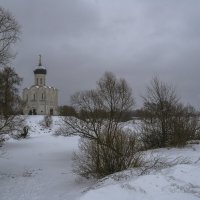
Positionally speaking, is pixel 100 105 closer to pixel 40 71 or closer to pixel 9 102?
pixel 9 102

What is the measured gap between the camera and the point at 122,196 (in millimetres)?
9906

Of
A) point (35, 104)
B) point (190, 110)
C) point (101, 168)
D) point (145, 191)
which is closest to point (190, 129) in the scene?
point (190, 110)

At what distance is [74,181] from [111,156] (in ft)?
7.61

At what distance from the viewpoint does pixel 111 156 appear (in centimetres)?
1784

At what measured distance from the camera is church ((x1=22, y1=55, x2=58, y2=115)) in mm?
91688

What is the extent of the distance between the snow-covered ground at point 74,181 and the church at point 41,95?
173 feet

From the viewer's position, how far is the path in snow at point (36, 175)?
15887 mm

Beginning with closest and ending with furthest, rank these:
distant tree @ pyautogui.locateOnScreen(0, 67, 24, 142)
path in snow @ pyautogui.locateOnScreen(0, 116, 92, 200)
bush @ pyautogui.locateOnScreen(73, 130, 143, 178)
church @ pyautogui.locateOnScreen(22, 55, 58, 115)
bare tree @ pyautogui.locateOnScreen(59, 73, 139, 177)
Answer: path in snow @ pyautogui.locateOnScreen(0, 116, 92, 200)
bush @ pyautogui.locateOnScreen(73, 130, 143, 178)
distant tree @ pyautogui.locateOnScreen(0, 67, 24, 142)
bare tree @ pyautogui.locateOnScreen(59, 73, 139, 177)
church @ pyautogui.locateOnScreen(22, 55, 58, 115)

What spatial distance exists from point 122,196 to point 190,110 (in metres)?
22.2

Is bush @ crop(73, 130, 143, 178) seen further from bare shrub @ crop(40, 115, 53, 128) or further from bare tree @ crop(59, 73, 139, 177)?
bare shrub @ crop(40, 115, 53, 128)

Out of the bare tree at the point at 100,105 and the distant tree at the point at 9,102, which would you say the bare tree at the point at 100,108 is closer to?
the bare tree at the point at 100,105

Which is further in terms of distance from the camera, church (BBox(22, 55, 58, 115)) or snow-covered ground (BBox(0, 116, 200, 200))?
church (BBox(22, 55, 58, 115))

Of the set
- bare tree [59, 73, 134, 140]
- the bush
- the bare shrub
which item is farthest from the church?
the bush

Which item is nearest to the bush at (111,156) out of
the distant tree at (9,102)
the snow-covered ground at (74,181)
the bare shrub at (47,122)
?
the snow-covered ground at (74,181)
